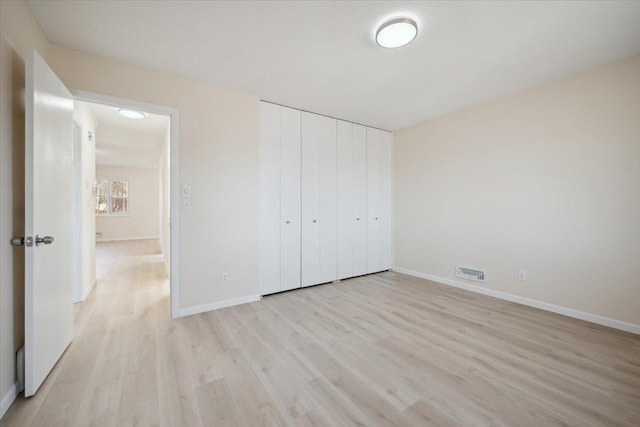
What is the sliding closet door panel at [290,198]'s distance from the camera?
140 inches

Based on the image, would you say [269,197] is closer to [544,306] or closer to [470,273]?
[470,273]

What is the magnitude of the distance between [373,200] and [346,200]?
1.97 feet

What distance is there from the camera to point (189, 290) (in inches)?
111

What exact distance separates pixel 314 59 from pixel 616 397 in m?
3.28

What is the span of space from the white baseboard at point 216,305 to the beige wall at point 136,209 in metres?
8.11

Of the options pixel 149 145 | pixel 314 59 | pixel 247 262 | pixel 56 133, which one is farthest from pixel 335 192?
pixel 149 145

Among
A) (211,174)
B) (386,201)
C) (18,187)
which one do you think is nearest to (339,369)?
(211,174)

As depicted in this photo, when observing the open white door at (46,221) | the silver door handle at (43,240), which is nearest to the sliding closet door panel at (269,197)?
the open white door at (46,221)

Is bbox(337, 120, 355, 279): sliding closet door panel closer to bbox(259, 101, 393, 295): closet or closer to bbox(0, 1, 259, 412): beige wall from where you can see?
bbox(259, 101, 393, 295): closet

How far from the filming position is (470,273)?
3670mm

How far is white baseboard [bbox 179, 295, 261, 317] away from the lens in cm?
280

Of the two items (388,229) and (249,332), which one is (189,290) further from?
(388,229)

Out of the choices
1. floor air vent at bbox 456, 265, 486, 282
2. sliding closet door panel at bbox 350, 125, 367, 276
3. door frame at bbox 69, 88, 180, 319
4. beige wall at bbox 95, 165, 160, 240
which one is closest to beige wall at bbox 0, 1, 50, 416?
door frame at bbox 69, 88, 180, 319

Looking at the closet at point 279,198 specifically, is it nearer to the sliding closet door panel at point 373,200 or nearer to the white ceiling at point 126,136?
the sliding closet door panel at point 373,200
